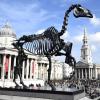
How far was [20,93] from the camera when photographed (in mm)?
20703

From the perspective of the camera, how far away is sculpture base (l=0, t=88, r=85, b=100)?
18.6 meters

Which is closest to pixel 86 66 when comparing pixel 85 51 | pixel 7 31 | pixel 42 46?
pixel 85 51

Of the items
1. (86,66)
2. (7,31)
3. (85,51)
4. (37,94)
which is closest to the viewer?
(37,94)

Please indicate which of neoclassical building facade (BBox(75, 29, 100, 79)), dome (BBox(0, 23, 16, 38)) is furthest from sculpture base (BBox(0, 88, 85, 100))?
neoclassical building facade (BBox(75, 29, 100, 79))

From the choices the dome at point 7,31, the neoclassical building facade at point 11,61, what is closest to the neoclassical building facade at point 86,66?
the neoclassical building facade at point 11,61

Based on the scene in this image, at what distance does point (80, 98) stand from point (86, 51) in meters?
154

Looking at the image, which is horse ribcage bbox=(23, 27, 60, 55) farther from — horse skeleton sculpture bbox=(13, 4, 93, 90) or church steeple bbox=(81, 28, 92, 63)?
church steeple bbox=(81, 28, 92, 63)

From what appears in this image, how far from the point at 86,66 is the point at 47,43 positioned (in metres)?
147

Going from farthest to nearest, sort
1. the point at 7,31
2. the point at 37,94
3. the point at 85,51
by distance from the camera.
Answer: the point at 85,51 < the point at 7,31 < the point at 37,94

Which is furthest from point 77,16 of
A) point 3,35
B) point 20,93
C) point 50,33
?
point 3,35

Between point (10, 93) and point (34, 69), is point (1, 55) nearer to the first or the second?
point (34, 69)

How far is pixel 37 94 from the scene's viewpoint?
1995cm

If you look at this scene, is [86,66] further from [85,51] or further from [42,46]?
[42,46]

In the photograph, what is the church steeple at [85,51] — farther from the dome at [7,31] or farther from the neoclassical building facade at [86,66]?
the dome at [7,31]
